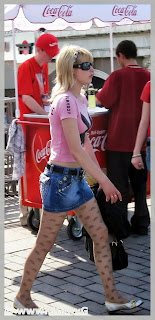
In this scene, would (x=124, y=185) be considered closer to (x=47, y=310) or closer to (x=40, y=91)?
(x=40, y=91)

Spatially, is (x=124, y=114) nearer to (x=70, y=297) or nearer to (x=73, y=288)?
(x=73, y=288)

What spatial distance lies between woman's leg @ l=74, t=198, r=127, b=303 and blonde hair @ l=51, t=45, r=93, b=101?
0.80m

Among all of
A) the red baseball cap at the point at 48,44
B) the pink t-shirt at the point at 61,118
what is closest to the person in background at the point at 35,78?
the red baseball cap at the point at 48,44

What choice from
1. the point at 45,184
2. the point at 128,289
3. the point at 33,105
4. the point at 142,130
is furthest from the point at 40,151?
the point at 45,184

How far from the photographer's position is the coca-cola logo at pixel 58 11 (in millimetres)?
Answer: 6988

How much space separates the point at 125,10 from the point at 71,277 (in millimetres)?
3498

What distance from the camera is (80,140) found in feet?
14.5

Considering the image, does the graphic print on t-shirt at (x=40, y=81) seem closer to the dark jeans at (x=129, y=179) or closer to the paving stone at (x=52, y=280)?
the dark jeans at (x=129, y=179)

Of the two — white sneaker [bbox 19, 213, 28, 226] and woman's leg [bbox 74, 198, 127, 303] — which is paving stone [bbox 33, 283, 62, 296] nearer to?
woman's leg [bbox 74, 198, 127, 303]

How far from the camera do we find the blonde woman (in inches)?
170

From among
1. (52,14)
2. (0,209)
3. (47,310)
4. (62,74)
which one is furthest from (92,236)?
(52,14)

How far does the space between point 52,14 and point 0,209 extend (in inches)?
84.6

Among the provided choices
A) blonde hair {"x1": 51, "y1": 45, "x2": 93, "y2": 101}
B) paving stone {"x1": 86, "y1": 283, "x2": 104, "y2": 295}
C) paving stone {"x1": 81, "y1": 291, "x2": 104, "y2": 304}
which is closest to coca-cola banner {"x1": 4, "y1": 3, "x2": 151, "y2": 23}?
blonde hair {"x1": 51, "y1": 45, "x2": 93, "y2": 101}

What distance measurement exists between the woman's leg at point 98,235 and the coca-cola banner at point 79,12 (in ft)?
9.80
